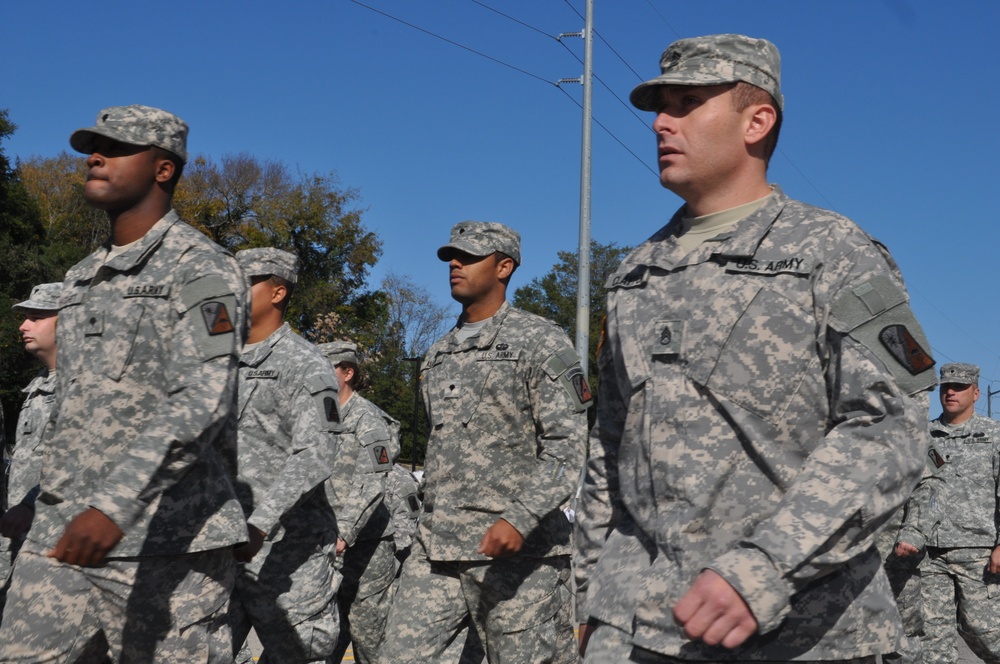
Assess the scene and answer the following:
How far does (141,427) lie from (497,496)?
7.79 feet

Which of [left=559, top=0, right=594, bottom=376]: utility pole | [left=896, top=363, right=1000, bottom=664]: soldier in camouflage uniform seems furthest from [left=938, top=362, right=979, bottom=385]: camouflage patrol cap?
[left=559, top=0, right=594, bottom=376]: utility pole

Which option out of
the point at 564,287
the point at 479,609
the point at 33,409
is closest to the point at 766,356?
the point at 479,609

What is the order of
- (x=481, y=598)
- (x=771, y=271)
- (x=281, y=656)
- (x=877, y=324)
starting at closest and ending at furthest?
(x=877, y=324) < (x=771, y=271) < (x=481, y=598) < (x=281, y=656)

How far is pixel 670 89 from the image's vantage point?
3.44m

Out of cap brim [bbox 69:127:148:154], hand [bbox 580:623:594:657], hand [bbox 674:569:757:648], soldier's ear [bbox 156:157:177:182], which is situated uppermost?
cap brim [bbox 69:127:148:154]

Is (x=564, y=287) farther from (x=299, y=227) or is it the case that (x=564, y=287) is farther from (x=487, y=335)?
(x=487, y=335)

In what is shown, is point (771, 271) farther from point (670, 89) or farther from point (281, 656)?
point (281, 656)

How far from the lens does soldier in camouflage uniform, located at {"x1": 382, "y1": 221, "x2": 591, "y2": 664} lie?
20.2ft

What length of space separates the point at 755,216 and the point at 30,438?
6555mm

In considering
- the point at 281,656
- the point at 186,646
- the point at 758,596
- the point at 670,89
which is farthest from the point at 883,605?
the point at 281,656

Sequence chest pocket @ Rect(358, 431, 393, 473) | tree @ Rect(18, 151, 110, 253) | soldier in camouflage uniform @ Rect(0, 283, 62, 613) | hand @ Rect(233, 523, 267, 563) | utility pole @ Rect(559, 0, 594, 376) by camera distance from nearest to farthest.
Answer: hand @ Rect(233, 523, 267, 563), soldier in camouflage uniform @ Rect(0, 283, 62, 613), chest pocket @ Rect(358, 431, 393, 473), utility pole @ Rect(559, 0, 594, 376), tree @ Rect(18, 151, 110, 253)

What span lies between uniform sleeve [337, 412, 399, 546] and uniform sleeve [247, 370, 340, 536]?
2.61m

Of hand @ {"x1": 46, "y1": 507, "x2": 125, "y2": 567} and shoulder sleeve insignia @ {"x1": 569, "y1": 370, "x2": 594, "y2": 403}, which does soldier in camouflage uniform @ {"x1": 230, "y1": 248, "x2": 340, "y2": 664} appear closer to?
shoulder sleeve insignia @ {"x1": 569, "y1": 370, "x2": 594, "y2": 403}

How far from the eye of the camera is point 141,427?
4379mm
